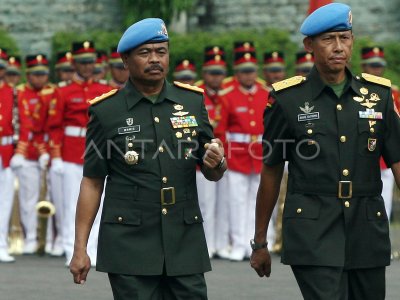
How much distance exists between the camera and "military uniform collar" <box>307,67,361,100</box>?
22.9 feet

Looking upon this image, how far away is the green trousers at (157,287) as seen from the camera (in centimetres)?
685

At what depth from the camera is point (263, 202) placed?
7.13m

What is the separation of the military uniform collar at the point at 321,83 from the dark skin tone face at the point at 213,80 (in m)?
7.39

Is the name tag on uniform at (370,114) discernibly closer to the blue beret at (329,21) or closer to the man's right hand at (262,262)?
the blue beret at (329,21)

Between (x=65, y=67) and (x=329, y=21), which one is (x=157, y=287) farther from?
(x=65, y=67)

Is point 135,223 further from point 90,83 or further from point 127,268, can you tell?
point 90,83

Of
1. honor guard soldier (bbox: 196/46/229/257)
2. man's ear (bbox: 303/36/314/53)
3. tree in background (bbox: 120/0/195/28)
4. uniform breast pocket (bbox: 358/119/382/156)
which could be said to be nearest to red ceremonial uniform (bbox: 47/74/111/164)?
honor guard soldier (bbox: 196/46/229/257)

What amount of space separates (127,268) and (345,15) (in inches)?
64.8

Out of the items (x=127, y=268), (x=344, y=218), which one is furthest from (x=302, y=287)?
(x=127, y=268)

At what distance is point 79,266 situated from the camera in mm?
6961

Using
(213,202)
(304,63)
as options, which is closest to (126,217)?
(213,202)

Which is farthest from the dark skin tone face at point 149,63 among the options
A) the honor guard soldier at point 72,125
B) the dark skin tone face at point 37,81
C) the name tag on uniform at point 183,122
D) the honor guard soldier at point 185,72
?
the dark skin tone face at point 37,81

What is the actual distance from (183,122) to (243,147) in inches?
270

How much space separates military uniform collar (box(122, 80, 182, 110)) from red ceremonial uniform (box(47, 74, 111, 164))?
594cm
